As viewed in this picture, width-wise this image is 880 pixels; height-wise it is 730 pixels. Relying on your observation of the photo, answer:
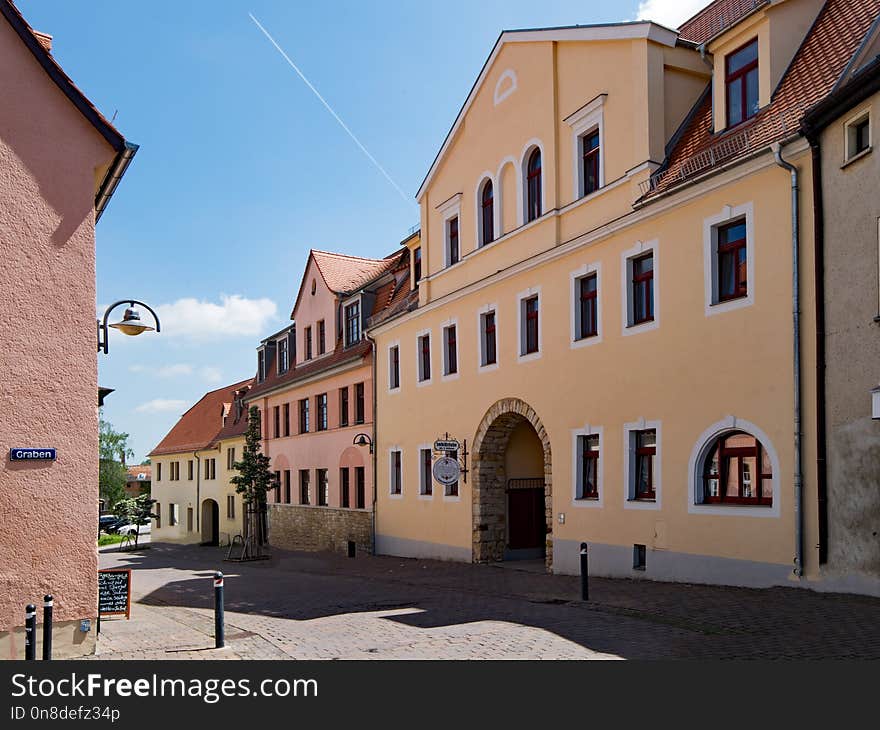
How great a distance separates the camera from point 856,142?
1291 centimetres

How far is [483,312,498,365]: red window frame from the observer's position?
76.0 feet

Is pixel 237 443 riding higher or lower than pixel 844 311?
lower

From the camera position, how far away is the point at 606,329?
1833 centimetres

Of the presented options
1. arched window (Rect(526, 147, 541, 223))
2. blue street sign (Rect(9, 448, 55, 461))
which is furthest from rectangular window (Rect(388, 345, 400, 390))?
blue street sign (Rect(9, 448, 55, 461))

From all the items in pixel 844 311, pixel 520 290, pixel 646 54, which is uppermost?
pixel 646 54

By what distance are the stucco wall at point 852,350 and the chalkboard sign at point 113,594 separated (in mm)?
10185

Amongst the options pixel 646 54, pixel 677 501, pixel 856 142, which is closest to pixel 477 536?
pixel 677 501

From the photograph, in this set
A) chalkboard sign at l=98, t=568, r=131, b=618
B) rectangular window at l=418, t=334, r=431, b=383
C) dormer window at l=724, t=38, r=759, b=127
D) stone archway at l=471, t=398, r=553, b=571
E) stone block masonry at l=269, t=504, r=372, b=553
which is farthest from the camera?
stone block masonry at l=269, t=504, r=372, b=553

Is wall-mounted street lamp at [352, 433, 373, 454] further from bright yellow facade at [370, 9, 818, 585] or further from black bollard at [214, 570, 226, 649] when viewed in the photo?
black bollard at [214, 570, 226, 649]

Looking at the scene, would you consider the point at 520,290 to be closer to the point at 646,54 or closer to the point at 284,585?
the point at 646,54

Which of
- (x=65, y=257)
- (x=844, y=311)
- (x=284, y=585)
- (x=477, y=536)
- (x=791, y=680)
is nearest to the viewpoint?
(x=791, y=680)

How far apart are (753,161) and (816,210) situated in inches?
61.5

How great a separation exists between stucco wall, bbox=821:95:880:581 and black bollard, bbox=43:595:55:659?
33.1 ft

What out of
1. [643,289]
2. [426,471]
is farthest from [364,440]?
[643,289]
